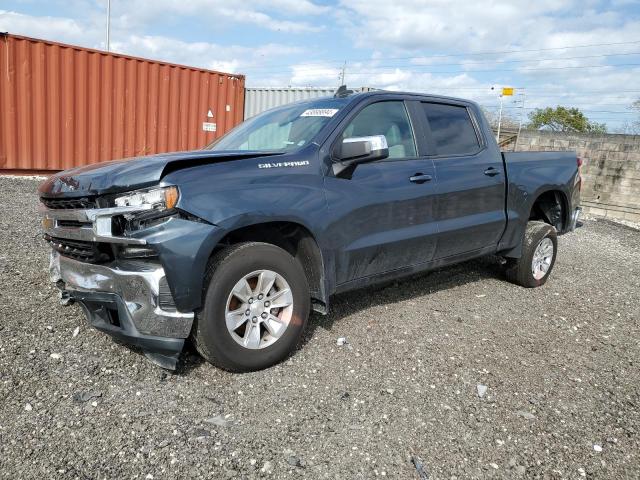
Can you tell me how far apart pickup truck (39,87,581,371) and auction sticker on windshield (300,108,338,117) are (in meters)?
0.02

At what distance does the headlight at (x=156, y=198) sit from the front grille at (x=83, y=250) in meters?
0.29

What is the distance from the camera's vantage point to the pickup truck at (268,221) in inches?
110

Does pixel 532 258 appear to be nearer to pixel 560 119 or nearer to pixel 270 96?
pixel 270 96

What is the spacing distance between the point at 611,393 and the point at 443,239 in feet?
5.30

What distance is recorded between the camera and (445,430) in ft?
8.86

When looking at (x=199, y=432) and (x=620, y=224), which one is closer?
(x=199, y=432)

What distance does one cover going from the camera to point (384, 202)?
375cm

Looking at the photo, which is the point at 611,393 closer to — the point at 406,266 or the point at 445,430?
the point at 445,430

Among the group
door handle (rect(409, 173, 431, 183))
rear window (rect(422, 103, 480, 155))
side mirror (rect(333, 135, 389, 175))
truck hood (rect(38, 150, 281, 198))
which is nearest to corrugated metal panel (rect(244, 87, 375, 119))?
rear window (rect(422, 103, 480, 155))

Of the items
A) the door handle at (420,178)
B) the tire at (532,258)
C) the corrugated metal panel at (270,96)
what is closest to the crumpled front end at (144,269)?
the door handle at (420,178)

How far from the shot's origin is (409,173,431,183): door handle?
396cm

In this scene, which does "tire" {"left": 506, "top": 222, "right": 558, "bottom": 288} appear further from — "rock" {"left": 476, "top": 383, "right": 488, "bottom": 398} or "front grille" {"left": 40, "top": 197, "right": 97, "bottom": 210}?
"front grille" {"left": 40, "top": 197, "right": 97, "bottom": 210}

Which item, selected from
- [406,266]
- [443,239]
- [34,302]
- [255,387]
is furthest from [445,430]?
[34,302]

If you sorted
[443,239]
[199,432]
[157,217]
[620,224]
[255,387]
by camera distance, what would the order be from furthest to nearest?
[620,224], [443,239], [255,387], [157,217], [199,432]
